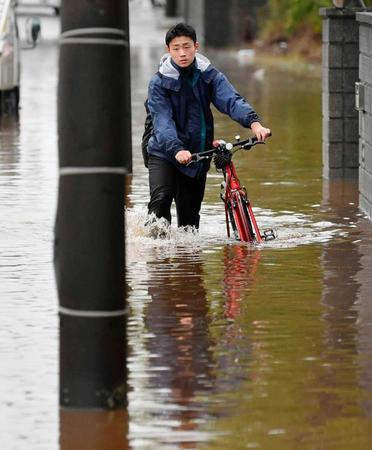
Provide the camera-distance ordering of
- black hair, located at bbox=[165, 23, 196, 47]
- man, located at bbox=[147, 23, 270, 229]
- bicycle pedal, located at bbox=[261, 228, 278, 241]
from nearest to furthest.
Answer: black hair, located at bbox=[165, 23, 196, 47]
man, located at bbox=[147, 23, 270, 229]
bicycle pedal, located at bbox=[261, 228, 278, 241]

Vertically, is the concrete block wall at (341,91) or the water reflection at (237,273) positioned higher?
the concrete block wall at (341,91)

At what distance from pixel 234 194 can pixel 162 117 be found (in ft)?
2.45

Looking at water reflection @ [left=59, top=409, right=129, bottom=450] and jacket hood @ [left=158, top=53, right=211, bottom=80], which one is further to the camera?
jacket hood @ [left=158, top=53, right=211, bottom=80]

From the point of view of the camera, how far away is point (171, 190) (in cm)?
1324

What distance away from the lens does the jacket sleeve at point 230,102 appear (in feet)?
42.7

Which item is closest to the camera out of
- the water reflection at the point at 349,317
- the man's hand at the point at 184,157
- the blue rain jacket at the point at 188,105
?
the water reflection at the point at 349,317

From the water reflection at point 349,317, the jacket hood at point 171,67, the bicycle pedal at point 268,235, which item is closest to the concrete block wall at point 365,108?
the water reflection at point 349,317

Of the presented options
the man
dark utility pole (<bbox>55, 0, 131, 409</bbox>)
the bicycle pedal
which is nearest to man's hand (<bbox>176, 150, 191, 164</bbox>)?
the man

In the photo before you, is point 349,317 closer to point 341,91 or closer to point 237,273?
point 237,273

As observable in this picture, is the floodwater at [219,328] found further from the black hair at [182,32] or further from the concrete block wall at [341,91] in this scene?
the black hair at [182,32]

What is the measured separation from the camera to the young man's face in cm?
1257

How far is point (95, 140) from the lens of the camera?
24.6 feet

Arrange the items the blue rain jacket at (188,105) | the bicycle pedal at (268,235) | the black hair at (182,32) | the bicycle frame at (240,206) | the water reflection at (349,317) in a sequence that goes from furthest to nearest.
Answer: the bicycle pedal at (268,235)
the bicycle frame at (240,206)
the blue rain jacket at (188,105)
the black hair at (182,32)
the water reflection at (349,317)

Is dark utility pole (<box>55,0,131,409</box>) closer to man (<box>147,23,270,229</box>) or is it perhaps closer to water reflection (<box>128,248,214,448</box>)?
water reflection (<box>128,248,214,448</box>)
